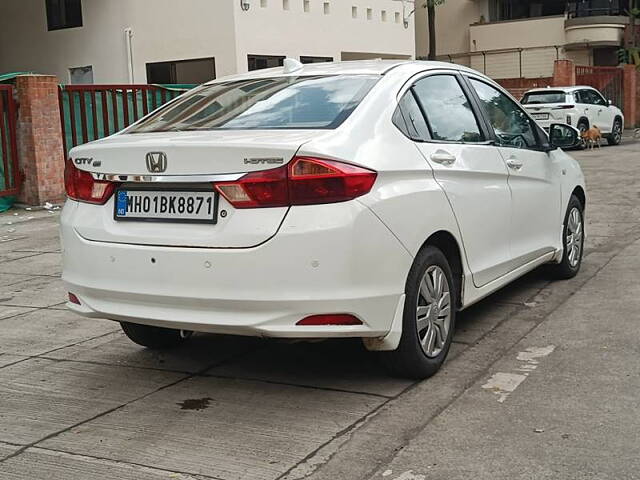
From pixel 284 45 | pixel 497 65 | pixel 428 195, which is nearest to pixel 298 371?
pixel 428 195

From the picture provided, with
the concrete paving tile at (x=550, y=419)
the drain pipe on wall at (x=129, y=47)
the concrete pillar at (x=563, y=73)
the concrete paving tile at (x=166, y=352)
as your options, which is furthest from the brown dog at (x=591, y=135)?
the concrete paving tile at (x=166, y=352)

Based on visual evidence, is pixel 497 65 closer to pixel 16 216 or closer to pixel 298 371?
pixel 16 216

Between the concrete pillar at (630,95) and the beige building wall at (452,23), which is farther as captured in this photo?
the beige building wall at (452,23)

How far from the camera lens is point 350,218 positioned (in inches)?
166

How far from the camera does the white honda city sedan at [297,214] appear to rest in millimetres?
4207

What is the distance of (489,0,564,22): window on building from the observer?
4147cm

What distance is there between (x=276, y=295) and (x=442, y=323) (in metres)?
1.22

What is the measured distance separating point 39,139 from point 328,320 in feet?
36.1

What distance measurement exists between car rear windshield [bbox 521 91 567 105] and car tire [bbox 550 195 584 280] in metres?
17.6

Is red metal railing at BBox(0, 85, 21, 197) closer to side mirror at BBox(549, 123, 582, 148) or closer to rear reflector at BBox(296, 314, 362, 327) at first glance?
side mirror at BBox(549, 123, 582, 148)

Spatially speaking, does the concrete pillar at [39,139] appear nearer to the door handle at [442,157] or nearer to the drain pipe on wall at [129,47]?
the drain pipe on wall at [129,47]

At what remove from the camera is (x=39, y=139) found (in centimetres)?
1411

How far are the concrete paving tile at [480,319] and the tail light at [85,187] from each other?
240 centimetres

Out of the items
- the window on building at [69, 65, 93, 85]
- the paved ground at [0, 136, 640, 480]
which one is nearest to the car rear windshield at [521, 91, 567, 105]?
the window on building at [69, 65, 93, 85]
